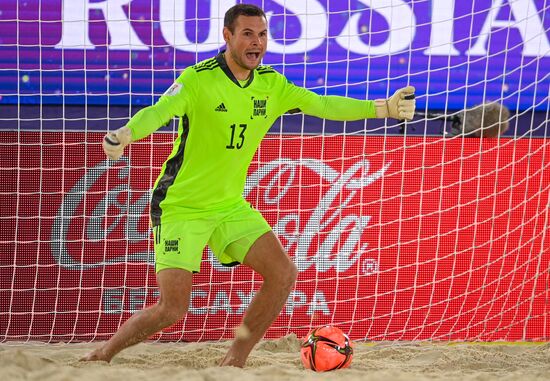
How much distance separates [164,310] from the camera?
4.82 meters

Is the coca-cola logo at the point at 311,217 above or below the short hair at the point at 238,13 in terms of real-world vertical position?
below

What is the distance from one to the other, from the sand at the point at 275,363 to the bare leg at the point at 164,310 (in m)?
0.19

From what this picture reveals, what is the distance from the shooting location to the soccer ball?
5.18 meters

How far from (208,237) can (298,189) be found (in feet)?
6.68

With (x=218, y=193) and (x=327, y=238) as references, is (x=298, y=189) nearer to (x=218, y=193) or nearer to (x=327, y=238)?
(x=327, y=238)

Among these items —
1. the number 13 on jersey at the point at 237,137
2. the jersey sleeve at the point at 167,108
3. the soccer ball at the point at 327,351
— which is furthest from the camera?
the soccer ball at the point at 327,351

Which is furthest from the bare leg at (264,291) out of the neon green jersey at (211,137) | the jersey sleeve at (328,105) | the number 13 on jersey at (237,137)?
the jersey sleeve at (328,105)

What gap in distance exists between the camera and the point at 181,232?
4914 millimetres

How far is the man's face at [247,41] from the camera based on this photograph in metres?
4.91

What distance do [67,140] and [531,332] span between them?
382 centimetres

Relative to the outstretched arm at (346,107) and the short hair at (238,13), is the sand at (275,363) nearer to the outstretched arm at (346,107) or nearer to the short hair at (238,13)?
the outstretched arm at (346,107)

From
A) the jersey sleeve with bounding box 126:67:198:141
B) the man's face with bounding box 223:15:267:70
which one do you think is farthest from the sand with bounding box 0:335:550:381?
the man's face with bounding box 223:15:267:70

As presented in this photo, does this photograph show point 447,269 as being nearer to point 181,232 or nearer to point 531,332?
point 531,332

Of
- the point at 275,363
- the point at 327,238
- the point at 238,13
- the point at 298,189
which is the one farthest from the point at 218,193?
the point at 327,238
